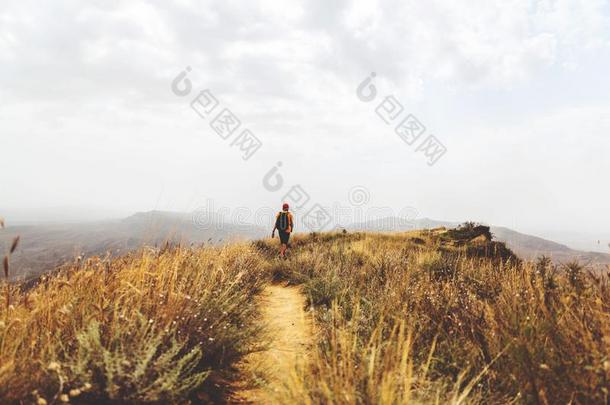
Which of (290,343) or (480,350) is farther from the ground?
(480,350)

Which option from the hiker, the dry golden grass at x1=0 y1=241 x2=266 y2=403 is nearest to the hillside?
the dry golden grass at x1=0 y1=241 x2=266 y2=403

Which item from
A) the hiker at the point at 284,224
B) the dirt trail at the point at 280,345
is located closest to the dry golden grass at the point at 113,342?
the dirt trail at the point at 280,345

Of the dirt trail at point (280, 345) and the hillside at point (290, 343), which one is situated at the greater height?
the hillside at point (290, 343)

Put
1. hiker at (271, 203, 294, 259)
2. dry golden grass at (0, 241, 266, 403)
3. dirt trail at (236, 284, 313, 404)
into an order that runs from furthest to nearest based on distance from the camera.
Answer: hiker at (271, 203, 294, 259)
dirt trail at (236, 284, 313, 404)
dry golden grass at (0, 241, 266, 403)

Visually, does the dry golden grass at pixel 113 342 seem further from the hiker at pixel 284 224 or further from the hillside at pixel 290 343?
the hiker at pixel 284 224

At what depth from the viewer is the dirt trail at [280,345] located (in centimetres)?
280

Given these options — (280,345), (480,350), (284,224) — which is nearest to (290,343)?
(280,345)

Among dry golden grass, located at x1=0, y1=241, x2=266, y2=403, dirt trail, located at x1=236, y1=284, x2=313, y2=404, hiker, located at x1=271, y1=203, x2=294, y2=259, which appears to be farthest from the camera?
hiker, located at x1=271, y1=203, x2=294, y2=259

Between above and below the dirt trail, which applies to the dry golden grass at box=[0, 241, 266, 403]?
above

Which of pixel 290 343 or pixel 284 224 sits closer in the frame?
pixel 290 343

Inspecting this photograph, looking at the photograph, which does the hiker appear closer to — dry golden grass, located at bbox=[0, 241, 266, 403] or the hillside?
the hillside

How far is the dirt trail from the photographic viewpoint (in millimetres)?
2799

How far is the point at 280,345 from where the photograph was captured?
166 inches

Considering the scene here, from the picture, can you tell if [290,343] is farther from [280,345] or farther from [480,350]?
[480,350]
